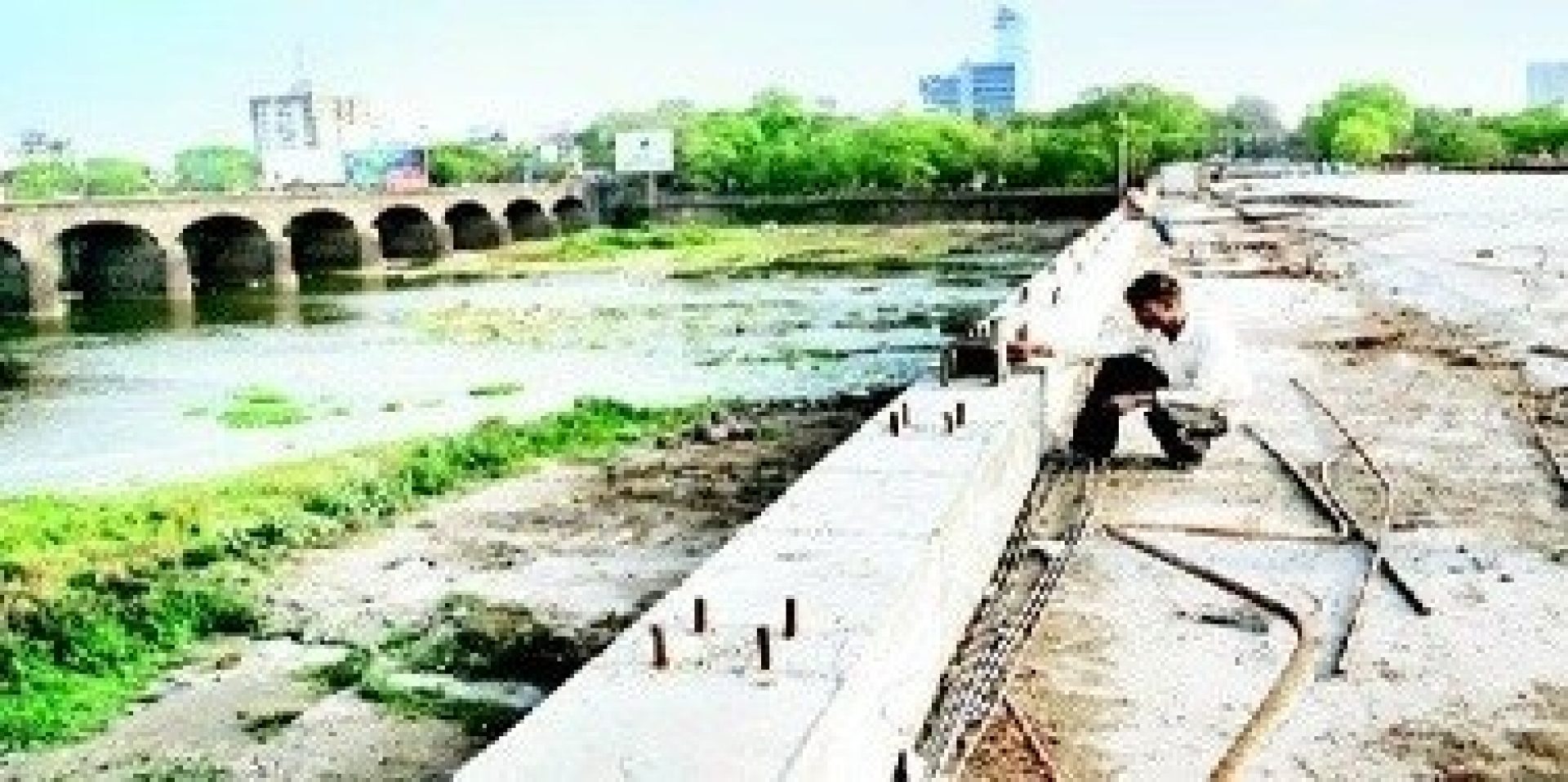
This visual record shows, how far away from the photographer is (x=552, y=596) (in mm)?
11375

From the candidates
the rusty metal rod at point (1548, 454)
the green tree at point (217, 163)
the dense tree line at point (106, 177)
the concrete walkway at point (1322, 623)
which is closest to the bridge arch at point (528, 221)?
the dense tree line at point (106, 177)

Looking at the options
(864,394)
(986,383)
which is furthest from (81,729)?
(864,394)

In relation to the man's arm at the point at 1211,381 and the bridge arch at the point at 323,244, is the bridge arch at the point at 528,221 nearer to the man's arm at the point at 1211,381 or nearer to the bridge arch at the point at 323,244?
the bridge arch at the point at 323,244

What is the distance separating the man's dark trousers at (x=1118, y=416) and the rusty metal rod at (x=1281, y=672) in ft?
4.60

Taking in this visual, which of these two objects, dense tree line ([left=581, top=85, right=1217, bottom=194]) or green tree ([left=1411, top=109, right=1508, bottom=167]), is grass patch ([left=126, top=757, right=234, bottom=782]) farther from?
green tree ([left=1411, top=109, right=1508, bottom=167])

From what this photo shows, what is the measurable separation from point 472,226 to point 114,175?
64.7 metres

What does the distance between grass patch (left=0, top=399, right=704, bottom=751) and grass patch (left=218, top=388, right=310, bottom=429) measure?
4642mm

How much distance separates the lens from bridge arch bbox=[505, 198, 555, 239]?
78.9 meters

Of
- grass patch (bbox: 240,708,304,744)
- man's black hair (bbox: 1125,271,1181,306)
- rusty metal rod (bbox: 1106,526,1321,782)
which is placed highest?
man's black hair (bbox: 1125,271,1181,306)

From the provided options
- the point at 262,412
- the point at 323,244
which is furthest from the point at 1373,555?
the point at 323,244

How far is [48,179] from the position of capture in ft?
391

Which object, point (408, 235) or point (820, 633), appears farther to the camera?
point (408, 235)

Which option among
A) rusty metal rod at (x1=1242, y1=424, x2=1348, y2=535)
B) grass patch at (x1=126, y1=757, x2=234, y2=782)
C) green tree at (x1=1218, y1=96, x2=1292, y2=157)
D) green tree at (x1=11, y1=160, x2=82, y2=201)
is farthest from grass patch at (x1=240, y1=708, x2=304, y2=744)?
green tree at (x1=1218, y1=96, x2=1292, y2=157)

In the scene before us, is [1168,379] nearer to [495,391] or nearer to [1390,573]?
[1390,573]
